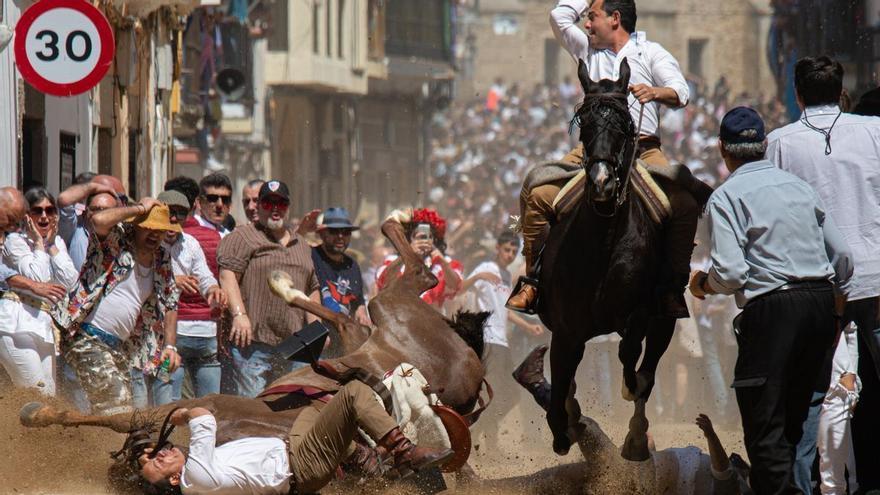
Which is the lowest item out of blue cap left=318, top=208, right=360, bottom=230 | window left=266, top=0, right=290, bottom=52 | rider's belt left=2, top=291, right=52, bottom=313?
rider's belt left=2, top=291, right=52, bottom=313

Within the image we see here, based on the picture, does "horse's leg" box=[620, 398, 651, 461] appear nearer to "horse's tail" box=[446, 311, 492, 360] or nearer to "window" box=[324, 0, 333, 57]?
"horse's tail" box=[446, 311, 492, 360]

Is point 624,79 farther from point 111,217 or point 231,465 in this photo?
point 111,217

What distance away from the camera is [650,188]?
31.9 ft

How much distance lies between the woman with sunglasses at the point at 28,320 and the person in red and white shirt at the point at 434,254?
119 inches

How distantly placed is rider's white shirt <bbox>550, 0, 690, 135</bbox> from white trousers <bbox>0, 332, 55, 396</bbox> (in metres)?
3.72

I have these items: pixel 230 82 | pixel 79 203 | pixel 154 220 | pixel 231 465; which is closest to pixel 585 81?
pixel 231 465

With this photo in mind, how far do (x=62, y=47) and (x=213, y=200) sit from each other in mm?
1611

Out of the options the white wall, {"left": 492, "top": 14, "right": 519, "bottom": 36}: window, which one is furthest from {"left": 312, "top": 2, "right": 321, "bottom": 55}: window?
{"left": 492, "top": 14, "right": 519, "bottom": 36}: window

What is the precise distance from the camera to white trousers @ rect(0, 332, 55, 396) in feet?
34.1

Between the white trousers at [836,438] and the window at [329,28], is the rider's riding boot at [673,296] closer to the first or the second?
the white trousers at [836,438]

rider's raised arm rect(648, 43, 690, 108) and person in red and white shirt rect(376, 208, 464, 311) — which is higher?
rider's raised arm rect(648, 43, 690, 108)

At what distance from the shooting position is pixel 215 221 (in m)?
13.4

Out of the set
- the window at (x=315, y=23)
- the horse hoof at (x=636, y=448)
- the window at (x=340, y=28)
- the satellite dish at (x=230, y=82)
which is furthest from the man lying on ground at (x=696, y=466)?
the window at (x=340, y=28)

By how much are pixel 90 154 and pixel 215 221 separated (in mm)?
7111
